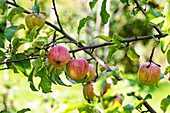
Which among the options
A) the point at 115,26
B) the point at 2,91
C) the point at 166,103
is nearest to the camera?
the point at 166,103

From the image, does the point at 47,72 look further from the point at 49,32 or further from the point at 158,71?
the point at 158,71

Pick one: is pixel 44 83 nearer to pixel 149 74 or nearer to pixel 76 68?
pixel 76 68

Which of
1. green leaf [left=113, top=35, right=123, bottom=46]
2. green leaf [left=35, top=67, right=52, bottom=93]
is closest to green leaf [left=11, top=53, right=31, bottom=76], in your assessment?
green leaf [left=35, top=67, right=52, bottom=93]

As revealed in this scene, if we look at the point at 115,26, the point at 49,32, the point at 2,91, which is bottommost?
the point at 2,91

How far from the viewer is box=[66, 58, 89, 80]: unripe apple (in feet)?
2.43

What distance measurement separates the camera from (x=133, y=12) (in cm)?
93

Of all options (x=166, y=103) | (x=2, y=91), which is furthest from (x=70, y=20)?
(x=166, y=103)

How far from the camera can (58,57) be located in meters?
0.71

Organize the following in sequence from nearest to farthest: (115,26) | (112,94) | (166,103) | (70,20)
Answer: (112,94), (166,103), (70,20), (115,26)

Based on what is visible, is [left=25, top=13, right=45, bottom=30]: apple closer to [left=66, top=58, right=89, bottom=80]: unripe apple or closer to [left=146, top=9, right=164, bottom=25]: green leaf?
[left=66, top=58, right=89, bottom=80]: unripe apple

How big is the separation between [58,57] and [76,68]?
0.24 feet

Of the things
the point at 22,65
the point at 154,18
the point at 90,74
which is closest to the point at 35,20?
the point at 22,65

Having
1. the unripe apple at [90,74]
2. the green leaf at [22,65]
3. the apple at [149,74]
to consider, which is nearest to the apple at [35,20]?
the green leaf at [22,65]

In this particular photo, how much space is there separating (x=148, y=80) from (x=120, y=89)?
0.34 metres
